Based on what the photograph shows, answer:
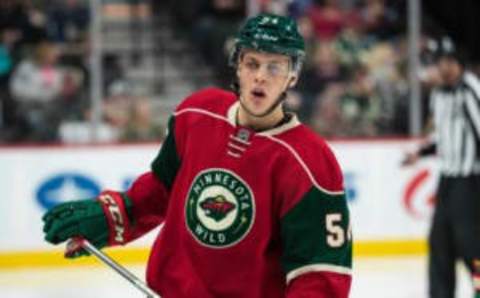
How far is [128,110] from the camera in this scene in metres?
7.29

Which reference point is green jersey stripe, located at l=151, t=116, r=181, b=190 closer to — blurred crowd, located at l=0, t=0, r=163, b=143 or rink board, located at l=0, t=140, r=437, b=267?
rink board, located at l=0, t=140, r=437, b=267

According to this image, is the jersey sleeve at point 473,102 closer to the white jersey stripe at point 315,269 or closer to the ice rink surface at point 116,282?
the ice rink surface at point 116,282

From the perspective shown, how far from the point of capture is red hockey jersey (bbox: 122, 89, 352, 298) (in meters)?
2.26

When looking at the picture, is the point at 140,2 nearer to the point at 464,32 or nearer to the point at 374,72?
the point at 374,72

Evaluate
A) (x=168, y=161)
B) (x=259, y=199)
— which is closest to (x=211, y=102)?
(x=168, y=161)

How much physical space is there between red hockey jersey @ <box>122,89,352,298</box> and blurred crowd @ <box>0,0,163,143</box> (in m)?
4.77

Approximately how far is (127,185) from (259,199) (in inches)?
190

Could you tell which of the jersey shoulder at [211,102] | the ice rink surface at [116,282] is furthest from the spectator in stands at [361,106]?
the jersey shoulder at [211,102]

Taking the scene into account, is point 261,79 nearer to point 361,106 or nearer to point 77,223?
point 77,223

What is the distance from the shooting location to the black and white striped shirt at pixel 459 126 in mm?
4957

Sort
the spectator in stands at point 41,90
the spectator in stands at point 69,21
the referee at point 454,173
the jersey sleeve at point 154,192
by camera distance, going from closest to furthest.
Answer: the jersey sleeve at point 154,192
the referee at point 454,173
the spectator in stands at point 41,90
the spectator in stands at point 69,21

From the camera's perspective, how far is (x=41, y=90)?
7141 mm

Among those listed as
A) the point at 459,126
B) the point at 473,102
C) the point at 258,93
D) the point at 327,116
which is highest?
the point at 258,93

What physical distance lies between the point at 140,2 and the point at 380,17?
5.07 feet
